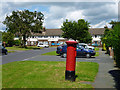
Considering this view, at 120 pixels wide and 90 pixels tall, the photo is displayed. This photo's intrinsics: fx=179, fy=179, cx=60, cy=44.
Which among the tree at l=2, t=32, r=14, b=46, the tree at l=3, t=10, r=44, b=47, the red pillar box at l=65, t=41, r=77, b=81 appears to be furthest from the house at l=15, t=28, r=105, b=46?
the red pillar box at l=65, t=41, r=77, b=81

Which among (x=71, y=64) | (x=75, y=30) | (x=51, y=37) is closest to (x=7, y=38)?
(x=75, y=30)

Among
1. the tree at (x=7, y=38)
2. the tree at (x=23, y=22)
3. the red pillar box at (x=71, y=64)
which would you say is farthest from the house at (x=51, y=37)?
the red pillar box at (x=71, y=64)

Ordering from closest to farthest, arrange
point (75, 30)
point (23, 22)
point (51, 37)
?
point (75, 30)
point (23, 22)
point (51, 37)

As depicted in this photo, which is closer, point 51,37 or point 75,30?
point 75,30

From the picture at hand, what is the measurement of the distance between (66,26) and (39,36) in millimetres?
41064

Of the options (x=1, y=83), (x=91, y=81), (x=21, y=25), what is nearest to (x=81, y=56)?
(x=91, y=81)

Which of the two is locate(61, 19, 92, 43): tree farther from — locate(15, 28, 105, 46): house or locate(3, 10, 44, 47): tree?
locate(15, 28, 105, 46): house

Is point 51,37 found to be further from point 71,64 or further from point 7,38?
point 71,64

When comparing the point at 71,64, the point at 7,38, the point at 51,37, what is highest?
the point at 51,37

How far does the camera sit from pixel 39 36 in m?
84.4

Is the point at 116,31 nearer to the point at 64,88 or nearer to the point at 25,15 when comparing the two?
the point at 64,88

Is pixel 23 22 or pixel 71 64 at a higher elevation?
pixel 23 22

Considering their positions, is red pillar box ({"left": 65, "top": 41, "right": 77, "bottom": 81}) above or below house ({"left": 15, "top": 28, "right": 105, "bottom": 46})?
below

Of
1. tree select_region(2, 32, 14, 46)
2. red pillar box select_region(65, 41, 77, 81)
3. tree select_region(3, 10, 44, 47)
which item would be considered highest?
tree select_region(3, 10, 44, 47)
